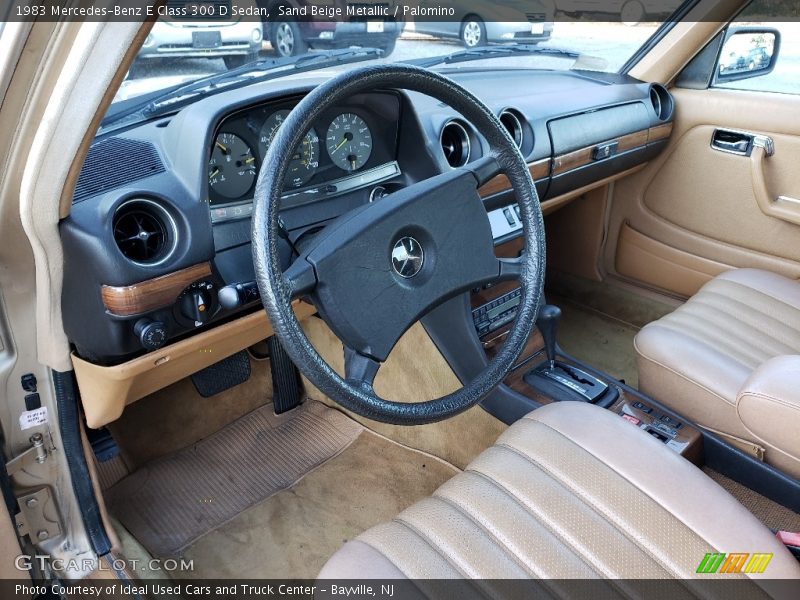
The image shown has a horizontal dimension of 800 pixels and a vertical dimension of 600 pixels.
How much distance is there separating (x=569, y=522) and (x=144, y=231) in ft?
3.10

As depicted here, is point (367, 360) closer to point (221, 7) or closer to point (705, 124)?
point (221, 7)

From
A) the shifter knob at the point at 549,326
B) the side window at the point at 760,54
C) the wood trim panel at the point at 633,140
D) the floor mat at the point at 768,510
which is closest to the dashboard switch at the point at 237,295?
the shifter knob at the point at 549,326

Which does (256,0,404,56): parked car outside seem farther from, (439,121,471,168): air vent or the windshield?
(439,121,471,168): air vent

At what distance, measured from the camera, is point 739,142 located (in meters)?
2.43

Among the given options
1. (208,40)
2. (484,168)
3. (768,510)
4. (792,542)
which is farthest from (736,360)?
(208,40)

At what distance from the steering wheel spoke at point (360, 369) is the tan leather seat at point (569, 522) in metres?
0.27

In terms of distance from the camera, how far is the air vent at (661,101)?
2.57 meters

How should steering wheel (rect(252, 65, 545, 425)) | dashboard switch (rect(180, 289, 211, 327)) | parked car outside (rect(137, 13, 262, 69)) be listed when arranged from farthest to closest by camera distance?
parked car outside (rect(137, 13, 262, 69)) < dashboard switch (rect(180, 289, 211, 327)) < steering wheel (rect(252, 65, 545, 425))

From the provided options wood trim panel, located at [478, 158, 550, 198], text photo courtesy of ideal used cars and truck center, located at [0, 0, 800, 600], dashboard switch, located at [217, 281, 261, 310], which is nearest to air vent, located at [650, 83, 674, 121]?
text photo courtesy of ideal used cars and truck center, located at [0, 0, 800, 600]

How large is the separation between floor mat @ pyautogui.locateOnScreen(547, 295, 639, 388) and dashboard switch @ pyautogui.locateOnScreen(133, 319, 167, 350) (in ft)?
5.91

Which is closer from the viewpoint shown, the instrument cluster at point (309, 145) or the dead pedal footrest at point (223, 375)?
the instrument cluster at point (309, 145)

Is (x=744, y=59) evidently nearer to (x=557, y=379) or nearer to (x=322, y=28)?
(x=557, y=379)

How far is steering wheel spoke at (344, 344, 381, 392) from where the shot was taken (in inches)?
48.9

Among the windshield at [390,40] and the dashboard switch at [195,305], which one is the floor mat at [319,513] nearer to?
the dashboard switch at [195,305]
